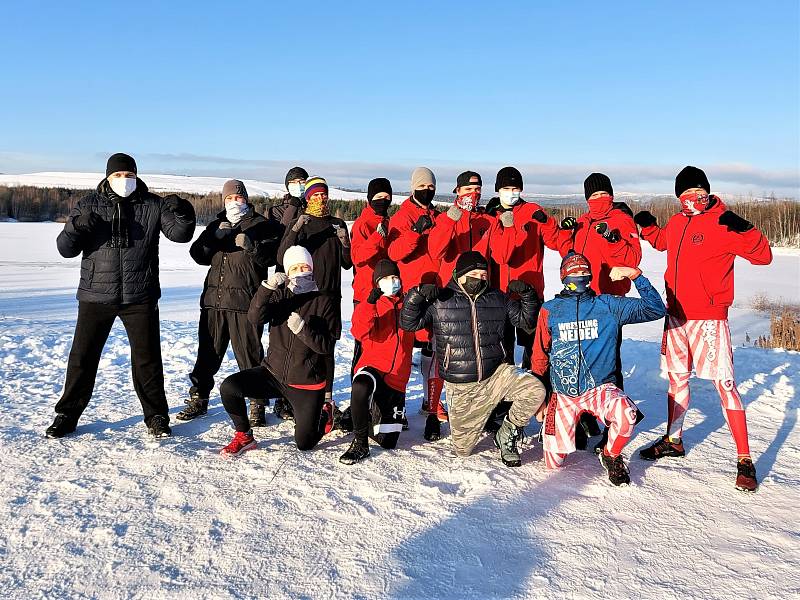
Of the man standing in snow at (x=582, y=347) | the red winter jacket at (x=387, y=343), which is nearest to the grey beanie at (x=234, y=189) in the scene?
the red winter jacket at (x=387, y=343)

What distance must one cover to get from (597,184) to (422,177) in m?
1.40

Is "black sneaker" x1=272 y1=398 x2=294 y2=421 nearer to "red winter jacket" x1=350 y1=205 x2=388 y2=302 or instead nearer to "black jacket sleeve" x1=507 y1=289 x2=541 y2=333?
"red winter jacket" x1=350 y1=205 x2=388 y2=302

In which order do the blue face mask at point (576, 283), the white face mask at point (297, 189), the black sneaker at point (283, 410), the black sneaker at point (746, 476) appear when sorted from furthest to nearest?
the white face mask at point (297, 189) < the black sneaker at point (283, 410) < the blue face mask at point (576, 283) < the black sneaker at point (746, 476)

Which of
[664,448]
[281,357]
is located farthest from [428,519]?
[664,448]

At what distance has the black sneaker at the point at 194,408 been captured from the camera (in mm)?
5477

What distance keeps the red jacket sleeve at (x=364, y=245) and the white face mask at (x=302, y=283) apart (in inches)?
24.1

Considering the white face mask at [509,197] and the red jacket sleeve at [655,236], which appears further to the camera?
the white face mask at [509,197]

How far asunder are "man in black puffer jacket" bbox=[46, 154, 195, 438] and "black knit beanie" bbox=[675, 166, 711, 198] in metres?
3.52

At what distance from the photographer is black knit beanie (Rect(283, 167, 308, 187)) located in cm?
619

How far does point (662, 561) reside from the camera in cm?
327

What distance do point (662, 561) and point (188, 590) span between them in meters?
2.27

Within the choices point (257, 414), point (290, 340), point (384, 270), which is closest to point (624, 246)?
point (384, 270)

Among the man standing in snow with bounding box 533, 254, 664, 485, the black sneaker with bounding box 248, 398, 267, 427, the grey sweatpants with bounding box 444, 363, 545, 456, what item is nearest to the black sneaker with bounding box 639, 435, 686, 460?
the man standing in snow with bounding box 533, 254, 664, 485

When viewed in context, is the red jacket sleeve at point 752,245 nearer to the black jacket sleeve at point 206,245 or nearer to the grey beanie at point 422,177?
the grey beanie at point 422,177
